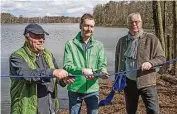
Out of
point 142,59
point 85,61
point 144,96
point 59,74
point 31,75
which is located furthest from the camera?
point 144,96

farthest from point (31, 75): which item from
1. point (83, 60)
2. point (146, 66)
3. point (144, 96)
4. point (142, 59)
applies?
point (144, 96)

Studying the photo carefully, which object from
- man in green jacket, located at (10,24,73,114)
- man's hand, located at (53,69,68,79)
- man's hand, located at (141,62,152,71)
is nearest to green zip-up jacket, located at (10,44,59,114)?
man in green jacket, located at (10,24,73,114)

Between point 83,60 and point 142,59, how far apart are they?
3.15 ft

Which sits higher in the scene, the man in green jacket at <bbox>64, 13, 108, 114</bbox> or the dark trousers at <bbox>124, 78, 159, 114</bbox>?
the man in green jacket at <bbox>64, 13, 108, 114</bbox>

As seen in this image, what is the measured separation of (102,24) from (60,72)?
10165 centimetres

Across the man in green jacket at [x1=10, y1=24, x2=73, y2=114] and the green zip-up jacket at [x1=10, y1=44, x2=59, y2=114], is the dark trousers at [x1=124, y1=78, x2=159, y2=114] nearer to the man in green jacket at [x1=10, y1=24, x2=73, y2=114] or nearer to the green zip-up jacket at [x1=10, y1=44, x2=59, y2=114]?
the man in green jacket at [x1=10, y1=24, x2=73, y2=114]

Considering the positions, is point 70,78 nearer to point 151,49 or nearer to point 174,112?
point 151,49

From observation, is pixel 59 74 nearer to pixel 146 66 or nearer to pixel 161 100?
pixel 146 66

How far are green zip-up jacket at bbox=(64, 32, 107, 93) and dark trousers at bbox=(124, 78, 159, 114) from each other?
779 mm

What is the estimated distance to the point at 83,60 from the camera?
456cm

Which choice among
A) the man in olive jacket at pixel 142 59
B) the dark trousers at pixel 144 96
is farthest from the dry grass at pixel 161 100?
the man in olive jacket at pixel 142 59

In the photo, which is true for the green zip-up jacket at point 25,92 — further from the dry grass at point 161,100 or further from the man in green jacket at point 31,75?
the dry grass at point 161,100

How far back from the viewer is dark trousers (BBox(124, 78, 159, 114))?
4984 millimetres

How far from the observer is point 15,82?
11.9 feet
